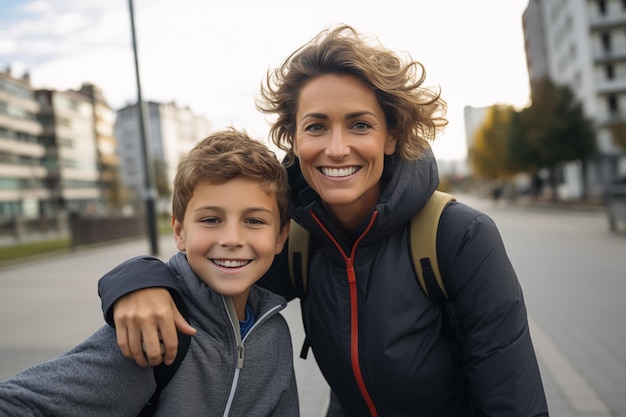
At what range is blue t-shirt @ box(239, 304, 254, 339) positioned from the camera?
1.74 m

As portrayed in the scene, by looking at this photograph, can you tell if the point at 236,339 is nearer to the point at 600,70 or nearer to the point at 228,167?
the point at 228,167

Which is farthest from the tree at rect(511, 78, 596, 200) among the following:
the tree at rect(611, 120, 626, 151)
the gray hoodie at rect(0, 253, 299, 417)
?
the gray hoodie at rect(0, 253, 299, 417)

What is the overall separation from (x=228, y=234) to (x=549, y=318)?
5.74 m

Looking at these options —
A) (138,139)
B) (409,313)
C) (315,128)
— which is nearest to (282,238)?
(315,128)

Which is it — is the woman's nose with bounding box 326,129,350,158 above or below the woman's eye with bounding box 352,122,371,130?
below

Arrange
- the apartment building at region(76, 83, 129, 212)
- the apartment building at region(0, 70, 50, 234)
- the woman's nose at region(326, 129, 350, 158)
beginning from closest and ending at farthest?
1. the woman's nose at region(326, 129, 350, 158)
2. the apartment building at region(0, 70, 50, 234)
3. the apartment building at region(76, 83, 129, 212)

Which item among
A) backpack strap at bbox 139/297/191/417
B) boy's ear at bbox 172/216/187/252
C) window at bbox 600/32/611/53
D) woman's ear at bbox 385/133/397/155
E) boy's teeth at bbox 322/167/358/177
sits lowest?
backpack strap at bbox 139/297/191/417

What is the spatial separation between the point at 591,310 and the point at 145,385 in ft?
21.3

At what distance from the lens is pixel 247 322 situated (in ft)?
5.84

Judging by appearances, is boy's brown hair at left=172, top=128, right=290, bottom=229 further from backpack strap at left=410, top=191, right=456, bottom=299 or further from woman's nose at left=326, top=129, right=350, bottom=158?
backpack strap at left=410, top=191, right=456, bottom=299

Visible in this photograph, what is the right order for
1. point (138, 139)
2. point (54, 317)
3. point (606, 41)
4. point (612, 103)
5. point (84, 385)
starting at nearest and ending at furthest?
point (84, 385), point (54, 317), point (612, 103), point (606, 41), point (138, 139)

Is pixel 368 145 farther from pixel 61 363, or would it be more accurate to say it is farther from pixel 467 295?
pixel 61 363

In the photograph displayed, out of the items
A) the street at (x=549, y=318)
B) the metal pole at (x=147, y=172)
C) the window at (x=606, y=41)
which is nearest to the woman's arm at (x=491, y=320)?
the street at (x=549, y=318)

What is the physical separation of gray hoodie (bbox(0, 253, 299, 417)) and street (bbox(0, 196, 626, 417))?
2.35 metres
